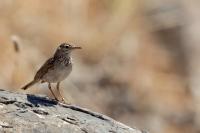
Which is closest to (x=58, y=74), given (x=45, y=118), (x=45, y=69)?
(x=45, y=69)

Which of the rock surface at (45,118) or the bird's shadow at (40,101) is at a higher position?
the bird's shadow at (40,101)

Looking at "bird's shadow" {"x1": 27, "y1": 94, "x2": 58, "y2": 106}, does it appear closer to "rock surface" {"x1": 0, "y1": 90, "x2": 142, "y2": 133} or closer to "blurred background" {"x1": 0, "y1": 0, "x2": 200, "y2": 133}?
"rock surface" {"x1": 0, "y1": 90, "x2": 142, "y2": 133}

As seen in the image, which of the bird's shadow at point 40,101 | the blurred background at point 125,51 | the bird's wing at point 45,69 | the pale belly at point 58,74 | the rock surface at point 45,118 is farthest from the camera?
the blurred background at point 125,51

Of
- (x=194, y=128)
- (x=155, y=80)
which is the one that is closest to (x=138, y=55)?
(x=155, y=80)

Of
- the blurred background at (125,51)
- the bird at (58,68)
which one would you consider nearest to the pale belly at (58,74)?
the bird at (58,68)

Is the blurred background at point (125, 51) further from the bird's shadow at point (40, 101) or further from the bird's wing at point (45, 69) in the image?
the bird's shadow at point (40, 101)

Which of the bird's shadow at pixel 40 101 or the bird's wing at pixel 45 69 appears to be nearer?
the bird's shadow at pixel 40 101

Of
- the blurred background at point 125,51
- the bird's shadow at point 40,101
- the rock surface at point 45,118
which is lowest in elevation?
the rock surface at point 45,118

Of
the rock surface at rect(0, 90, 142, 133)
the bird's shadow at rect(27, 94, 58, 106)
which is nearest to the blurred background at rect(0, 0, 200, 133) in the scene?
the bird's shadow at rect(27, 94, 58, 106)
